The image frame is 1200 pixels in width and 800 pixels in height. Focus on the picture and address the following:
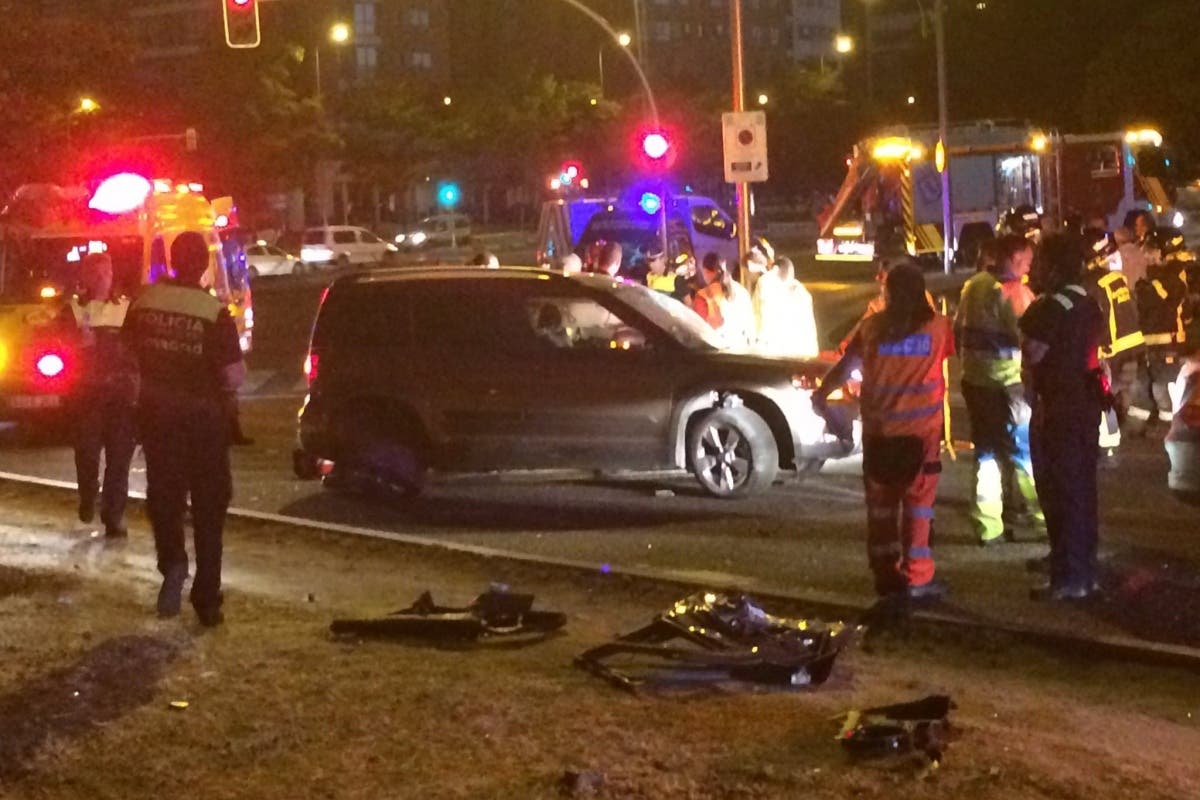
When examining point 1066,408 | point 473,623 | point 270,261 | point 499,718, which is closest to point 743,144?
point 1066,408

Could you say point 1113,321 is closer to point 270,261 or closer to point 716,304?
point 716,304

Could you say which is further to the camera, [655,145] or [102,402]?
[655,145]

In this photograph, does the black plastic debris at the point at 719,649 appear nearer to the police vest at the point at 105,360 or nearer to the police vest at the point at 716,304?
the police vest at the point at 105,360

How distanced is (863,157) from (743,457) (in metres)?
25.6

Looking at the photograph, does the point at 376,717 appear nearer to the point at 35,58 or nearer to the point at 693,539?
the point at 693,539

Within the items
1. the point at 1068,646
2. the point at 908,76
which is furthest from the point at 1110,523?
the point at 908,76

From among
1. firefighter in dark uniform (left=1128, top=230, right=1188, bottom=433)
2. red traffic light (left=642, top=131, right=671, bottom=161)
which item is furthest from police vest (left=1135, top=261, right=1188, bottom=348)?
red traffic light (left=642, top=131, right=671, bottom=161)

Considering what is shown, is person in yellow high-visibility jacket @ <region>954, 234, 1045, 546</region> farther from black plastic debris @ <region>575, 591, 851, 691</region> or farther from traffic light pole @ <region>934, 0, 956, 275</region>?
traffic light pole @ <region>934, 0, 956, 275</region>

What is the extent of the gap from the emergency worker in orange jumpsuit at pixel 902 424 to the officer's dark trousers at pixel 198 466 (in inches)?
119

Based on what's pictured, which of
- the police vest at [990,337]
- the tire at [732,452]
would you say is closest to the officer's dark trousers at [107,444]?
the tire at [732,452]

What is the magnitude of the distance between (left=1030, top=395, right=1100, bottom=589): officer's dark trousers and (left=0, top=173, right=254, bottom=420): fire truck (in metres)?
9.83

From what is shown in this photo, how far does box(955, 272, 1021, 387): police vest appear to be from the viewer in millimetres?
10219

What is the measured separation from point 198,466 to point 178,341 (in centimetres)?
58

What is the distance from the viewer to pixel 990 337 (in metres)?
10.3
